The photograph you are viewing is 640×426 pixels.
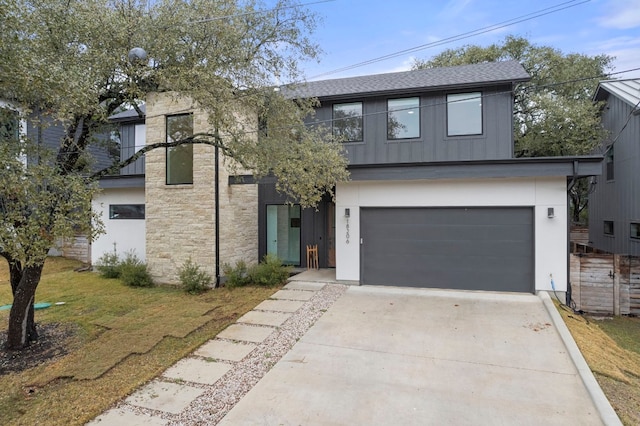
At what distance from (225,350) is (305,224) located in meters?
6.21

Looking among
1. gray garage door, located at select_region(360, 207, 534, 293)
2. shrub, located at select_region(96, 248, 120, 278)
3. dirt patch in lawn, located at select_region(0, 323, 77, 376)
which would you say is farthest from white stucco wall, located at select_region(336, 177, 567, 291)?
shrub, located at select_region(96, 248, 120, 278)

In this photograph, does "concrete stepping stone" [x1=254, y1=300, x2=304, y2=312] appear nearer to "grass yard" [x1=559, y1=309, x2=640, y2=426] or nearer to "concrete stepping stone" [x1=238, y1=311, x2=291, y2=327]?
"concrete stepping stone" [x1=238, y1=311, x2=291, y2=327]

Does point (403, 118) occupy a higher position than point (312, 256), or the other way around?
point (403, 118)

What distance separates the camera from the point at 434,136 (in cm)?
1012

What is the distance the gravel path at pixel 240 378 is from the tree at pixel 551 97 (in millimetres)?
10763

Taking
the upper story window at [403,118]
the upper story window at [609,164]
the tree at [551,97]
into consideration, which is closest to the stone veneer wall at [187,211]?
the upper story window at [403,118]

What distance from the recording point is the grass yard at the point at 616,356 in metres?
3.92

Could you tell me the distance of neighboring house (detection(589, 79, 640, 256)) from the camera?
439 inches

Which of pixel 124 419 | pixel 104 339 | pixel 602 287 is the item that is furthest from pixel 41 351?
pixel 602 287

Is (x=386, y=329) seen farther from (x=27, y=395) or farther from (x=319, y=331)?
(x=27, y=395)

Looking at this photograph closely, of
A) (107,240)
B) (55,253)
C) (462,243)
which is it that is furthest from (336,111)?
(55,253)

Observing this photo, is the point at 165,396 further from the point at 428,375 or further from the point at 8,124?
the point at 8,124

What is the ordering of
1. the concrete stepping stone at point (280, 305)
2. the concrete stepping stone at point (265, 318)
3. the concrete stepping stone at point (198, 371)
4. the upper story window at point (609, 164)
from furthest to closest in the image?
the upper story window at point (609, 164), the concrete stepping stone at point (280, 305), the concrete stepping stone at point (265, 318), the concrete stepping stone at point (198, 371)

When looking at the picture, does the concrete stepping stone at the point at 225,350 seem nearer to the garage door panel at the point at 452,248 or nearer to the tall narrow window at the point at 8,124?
the tall narrow window at the point at 8,124
